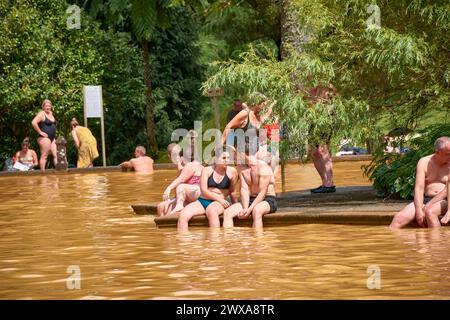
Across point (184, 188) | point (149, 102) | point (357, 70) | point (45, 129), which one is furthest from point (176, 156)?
point (149, 102)

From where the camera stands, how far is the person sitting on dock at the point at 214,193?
683 inches

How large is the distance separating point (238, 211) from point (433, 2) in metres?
4.25

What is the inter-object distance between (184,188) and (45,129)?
1805cm

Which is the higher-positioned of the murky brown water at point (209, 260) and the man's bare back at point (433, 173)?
the man's bare back at point (433, 173)

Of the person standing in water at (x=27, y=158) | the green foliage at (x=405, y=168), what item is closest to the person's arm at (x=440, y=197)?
the green foliage at (x=405, y=168)

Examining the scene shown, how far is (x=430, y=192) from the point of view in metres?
16.6

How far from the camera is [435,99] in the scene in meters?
19.8

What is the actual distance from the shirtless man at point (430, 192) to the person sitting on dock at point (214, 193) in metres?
2.27

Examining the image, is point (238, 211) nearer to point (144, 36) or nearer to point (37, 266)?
point (144, 36)

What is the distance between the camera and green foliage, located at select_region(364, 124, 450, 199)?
18.8 metres

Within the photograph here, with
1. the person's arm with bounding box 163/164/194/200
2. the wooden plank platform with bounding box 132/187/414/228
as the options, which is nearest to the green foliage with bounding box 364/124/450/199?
the wooden plank platform with bounding box 132/187/414/228

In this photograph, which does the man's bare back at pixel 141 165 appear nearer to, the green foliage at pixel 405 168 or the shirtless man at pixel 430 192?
the green foliage at pixel 405 168

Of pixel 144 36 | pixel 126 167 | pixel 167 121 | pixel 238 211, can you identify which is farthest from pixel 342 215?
pixel 167 121

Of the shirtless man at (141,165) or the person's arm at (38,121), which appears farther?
the person's arm at (38,121)
